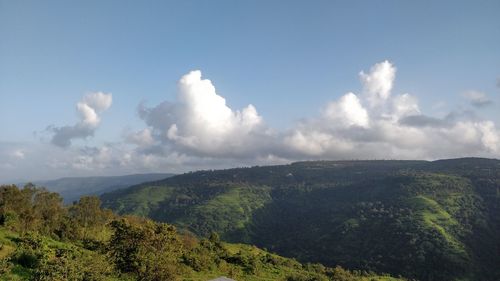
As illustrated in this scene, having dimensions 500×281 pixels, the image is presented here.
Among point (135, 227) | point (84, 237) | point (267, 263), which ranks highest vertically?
point (135, 227)

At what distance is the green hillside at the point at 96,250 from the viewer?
45978 millimetres

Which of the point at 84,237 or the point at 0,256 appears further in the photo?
the point at 84,237

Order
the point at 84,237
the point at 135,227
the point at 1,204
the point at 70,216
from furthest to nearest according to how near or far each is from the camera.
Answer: the point at 70,216 → the point at 84,237 → the point at 1,204 → the point at 135,227

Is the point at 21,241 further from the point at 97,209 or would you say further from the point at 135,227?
the point at 97,209

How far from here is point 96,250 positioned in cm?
7250

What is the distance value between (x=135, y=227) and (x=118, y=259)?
4809mm

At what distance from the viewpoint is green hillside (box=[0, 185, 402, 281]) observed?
4598cm

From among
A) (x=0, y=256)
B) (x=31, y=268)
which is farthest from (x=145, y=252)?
(x=0, y=256)

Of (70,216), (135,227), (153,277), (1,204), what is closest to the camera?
(153,277)

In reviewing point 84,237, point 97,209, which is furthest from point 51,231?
point 97,209

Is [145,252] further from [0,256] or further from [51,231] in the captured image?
[51,231]

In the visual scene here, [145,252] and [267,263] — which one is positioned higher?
[145,252]

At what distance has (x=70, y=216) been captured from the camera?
98.4 meters

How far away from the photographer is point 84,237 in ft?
300
